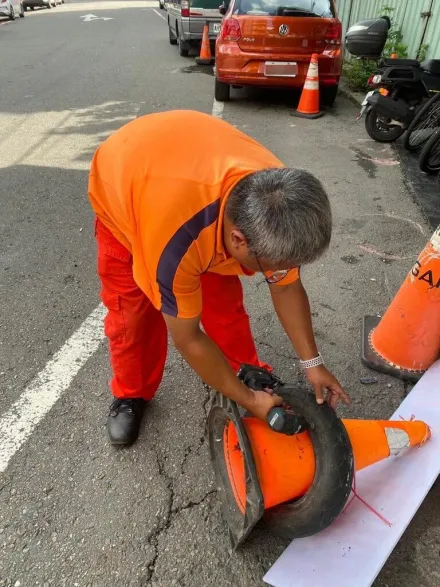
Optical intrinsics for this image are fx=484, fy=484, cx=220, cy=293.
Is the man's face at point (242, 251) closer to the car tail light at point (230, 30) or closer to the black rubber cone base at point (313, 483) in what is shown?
the black rubber cone base at point (313, 483)

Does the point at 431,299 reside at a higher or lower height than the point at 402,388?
higher

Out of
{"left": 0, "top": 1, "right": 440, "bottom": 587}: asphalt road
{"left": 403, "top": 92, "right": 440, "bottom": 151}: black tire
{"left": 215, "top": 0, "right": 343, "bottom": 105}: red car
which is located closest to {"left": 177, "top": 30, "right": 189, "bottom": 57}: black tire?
{"left": 215, "top": 0, "right": 343, "bottom": 105}: red car

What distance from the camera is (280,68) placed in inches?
251

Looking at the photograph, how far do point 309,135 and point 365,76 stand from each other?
2.74 m

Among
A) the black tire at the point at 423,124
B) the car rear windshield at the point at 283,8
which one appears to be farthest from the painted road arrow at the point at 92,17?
the black tire at the point at 423,124

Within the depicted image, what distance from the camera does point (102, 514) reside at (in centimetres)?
175

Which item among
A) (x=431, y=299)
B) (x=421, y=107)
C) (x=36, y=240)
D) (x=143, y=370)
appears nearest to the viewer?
(x=143, y=370)

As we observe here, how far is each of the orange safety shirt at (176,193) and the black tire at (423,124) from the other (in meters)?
4.16

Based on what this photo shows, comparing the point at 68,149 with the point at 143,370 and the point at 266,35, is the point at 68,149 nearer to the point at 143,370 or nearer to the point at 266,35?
the point at 266,35

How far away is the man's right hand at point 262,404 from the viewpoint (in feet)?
4.82

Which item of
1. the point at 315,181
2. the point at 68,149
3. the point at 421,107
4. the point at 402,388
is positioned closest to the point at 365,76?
the point at 421,107

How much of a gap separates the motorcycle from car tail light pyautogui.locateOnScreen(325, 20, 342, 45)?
83cm

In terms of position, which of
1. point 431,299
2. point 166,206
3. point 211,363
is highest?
point 166,206

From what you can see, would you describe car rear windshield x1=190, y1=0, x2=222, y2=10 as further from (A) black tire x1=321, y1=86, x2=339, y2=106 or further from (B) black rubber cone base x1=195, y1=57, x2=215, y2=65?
(A) black tire x1=321, y1=86, x2=339, y2=106
